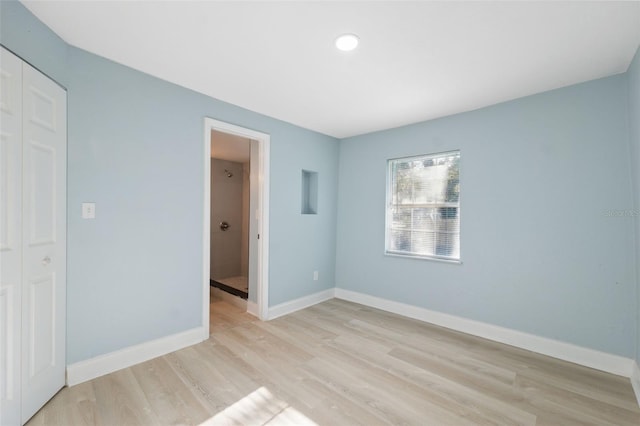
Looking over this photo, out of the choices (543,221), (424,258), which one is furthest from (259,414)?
(543,221)

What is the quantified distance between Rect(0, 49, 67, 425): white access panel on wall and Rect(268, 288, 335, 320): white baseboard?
1.98 metres

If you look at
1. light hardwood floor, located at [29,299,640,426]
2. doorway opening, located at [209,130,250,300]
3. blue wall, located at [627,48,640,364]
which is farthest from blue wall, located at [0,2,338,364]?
blue wall, located at [627,48,640,364]

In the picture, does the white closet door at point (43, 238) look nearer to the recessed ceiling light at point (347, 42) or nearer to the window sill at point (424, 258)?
the recessed ceiling light at point (347, 42)

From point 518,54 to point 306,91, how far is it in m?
1.74

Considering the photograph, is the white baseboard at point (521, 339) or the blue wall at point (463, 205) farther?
the white baseboard at point (521, 339)

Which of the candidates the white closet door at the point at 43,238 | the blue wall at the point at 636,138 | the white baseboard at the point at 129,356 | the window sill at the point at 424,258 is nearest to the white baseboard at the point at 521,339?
the blue wall at the point at 636,138

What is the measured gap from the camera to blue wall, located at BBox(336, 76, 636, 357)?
2.28 metres

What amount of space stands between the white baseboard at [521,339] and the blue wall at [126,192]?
8.21 feet

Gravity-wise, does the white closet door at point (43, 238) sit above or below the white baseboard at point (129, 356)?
above

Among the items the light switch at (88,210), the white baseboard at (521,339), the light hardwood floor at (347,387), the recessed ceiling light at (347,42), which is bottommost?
the light hardwood floor at (347,387)

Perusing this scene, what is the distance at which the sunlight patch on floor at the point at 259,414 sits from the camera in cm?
170

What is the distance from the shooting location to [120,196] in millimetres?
2219

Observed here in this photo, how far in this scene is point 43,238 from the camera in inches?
68.8

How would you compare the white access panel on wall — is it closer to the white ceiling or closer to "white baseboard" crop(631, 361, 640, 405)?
the white ceiling
